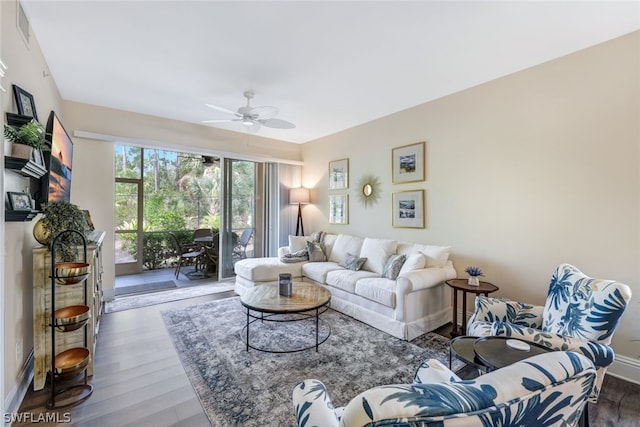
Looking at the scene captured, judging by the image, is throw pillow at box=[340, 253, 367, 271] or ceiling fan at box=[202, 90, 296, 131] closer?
ceiling fan at box=[202, 90, 296, 131]

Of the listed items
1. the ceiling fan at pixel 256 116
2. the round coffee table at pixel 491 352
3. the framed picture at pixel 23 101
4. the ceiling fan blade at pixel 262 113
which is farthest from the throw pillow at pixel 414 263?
the framed picture at pixel 23 101

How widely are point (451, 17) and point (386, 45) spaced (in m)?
0.56

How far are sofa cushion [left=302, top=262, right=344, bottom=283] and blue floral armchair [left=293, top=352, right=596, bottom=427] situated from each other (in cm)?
334

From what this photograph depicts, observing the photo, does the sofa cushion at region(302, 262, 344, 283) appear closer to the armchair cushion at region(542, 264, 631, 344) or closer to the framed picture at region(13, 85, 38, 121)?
the armchair cushion at region(542, 264, 631, 344)

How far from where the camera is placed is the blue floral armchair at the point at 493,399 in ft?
2.04

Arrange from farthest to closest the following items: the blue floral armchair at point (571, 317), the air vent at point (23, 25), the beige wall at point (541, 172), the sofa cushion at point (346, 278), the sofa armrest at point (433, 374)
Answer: the sofa cushion at point (346, 278) < the beige wall at point (541, 172) < the air vent at point (23, 25) < the blue floral armchair at point (571, 317) < the sofa armrest at point (433, 374)

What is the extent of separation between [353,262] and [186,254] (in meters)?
3.94

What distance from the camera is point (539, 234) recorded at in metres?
2.91

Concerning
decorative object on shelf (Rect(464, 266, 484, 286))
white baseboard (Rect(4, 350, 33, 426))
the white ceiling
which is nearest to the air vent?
the white ceiling

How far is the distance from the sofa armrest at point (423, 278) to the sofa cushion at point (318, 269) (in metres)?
1.28

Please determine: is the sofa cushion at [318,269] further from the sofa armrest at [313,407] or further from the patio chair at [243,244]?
the sofa armrest at [313,407]

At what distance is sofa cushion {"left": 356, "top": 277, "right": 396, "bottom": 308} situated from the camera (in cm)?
311

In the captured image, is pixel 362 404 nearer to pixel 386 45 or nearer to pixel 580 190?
pixel 386 45

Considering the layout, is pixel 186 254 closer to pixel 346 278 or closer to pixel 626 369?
pixel 346 278
